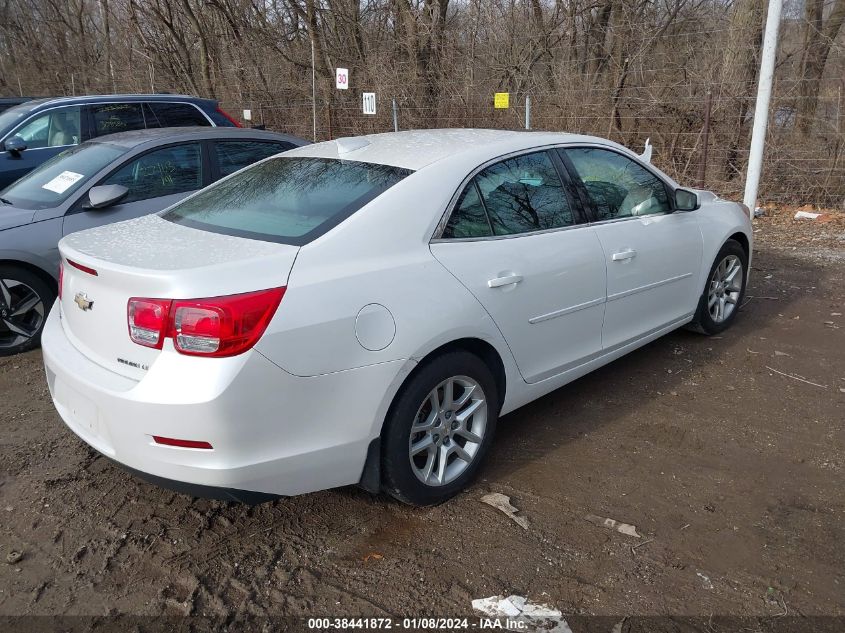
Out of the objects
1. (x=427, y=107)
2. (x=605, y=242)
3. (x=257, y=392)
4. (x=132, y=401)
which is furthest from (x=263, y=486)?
(x=427, y=107)

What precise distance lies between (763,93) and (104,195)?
747 centimetres

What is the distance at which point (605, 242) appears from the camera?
3.92 meters

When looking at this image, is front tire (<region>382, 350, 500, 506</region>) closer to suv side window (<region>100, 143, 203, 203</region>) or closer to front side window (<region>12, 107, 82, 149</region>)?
suv side window (<region>100, 143, 203, 203</region>)

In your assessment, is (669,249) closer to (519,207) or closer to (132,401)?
(519,207)

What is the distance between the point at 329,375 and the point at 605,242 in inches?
77.6

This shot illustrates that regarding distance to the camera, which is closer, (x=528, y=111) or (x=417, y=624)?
(x=417, y=624)

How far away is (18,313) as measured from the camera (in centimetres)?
511

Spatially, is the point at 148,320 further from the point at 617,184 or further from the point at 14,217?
the point at 14,217

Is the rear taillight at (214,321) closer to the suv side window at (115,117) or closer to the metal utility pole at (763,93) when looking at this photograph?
the suv side window at (115,117)

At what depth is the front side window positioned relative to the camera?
7602mm

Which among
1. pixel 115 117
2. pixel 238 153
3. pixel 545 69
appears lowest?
pixel 238 153

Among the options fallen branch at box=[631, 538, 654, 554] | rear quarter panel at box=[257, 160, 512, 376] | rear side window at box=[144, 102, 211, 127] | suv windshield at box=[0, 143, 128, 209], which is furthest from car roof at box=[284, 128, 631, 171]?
rear side window at box=[144, 102, 211, 127]

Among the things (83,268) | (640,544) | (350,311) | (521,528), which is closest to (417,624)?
(521,528)

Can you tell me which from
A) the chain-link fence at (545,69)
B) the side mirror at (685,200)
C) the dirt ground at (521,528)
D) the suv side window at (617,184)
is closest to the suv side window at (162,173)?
the dirt ground at (521,528)
